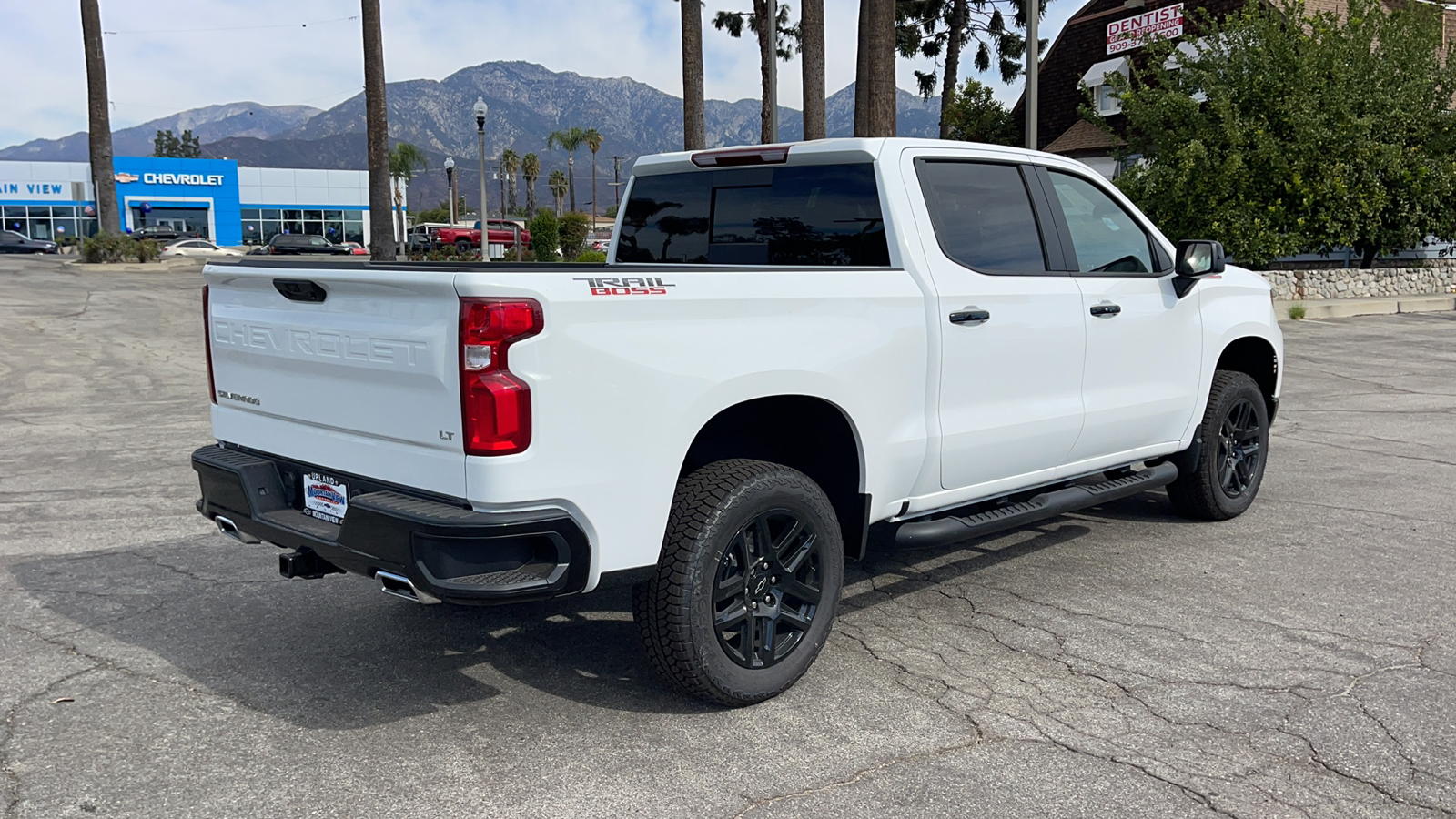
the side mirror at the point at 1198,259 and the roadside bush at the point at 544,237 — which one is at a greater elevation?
the roadside bush at the point at 544,237

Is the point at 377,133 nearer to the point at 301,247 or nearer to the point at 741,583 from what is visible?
the point at 741,583

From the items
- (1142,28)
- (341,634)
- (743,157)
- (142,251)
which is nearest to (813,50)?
(1142,28)

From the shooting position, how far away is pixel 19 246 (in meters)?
58.3

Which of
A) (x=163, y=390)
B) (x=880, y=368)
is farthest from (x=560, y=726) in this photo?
(x=163, y=390)

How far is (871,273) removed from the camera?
175 inches

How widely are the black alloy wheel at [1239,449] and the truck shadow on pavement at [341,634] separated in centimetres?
144

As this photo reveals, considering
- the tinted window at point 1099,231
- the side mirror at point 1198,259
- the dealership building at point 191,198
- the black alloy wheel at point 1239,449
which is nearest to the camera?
the tinted window at point 1099,231

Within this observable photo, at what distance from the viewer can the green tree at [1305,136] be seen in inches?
849

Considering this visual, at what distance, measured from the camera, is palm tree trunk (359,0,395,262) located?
1064 inches

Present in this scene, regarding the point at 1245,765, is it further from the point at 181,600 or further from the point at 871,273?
the point at 181,600

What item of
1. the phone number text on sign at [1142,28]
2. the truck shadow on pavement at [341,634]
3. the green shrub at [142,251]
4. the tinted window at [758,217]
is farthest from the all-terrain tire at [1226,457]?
the green shrub at [142,251]

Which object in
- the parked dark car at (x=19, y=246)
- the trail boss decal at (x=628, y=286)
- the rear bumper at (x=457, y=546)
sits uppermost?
the parked dark car at (x=19, y=246)

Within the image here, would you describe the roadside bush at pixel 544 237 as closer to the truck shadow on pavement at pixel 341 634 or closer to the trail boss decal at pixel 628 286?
the truck shadow on pavement at pixel 341 634

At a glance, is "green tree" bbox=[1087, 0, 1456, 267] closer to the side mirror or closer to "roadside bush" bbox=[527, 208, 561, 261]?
"roadside bush" bbox=[527, 208, 561, 261]
